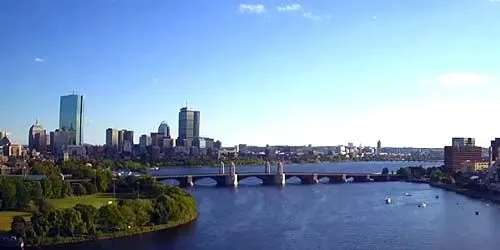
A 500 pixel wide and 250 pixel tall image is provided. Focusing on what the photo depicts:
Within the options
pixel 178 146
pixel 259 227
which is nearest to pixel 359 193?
pixel 259 227

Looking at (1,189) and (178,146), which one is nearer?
(1,189)

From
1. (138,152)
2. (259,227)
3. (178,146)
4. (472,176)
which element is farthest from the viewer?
(178,146)

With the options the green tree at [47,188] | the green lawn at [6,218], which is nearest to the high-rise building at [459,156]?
the green tree at [47,188]

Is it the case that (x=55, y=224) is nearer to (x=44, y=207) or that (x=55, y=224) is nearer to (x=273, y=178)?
(x=44, y=207)

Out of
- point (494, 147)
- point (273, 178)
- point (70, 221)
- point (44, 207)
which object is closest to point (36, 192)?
point (44, 207)

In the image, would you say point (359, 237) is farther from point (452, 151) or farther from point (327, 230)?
point (452, 151)

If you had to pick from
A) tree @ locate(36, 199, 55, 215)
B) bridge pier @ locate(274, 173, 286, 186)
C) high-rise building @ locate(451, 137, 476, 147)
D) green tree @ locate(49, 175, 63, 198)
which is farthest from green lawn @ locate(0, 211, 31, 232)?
high-rise building @ locate(451, 137, 476, 147)
